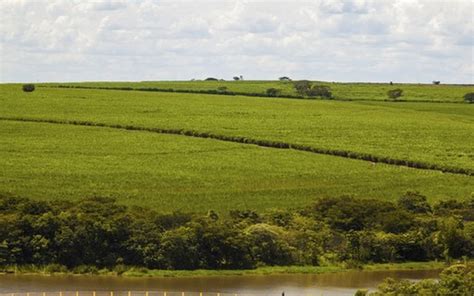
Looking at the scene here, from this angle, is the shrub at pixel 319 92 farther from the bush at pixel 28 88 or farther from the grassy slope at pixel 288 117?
the bush at pixel 28 88

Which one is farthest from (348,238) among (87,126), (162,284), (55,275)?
(87,126)

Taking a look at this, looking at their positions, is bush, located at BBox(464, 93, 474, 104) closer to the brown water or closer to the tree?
the tree

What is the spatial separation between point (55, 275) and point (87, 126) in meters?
47.6

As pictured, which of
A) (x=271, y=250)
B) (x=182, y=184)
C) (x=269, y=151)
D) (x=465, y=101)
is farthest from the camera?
(x=465, y=101)

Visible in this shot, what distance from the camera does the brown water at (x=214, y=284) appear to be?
2286 inches

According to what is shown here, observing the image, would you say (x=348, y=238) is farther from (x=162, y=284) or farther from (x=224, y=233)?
(x=162, y=284)

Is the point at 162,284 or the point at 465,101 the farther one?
the point at 465,101

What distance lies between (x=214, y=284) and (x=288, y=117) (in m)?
61.6

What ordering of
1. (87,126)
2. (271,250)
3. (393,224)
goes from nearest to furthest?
(271,250)
(393,224)
(87,126)

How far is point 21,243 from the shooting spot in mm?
62250

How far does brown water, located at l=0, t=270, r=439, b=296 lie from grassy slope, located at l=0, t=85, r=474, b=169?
36037 millimetres

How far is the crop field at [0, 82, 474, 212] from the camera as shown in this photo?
7994 centimetres

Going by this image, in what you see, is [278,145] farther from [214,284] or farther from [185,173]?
[214,284]

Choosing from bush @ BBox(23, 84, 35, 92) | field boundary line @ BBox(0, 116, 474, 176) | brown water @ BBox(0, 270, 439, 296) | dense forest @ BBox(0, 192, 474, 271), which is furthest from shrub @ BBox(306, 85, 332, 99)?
brown water @ BBox(0, 270, 439, 296)
